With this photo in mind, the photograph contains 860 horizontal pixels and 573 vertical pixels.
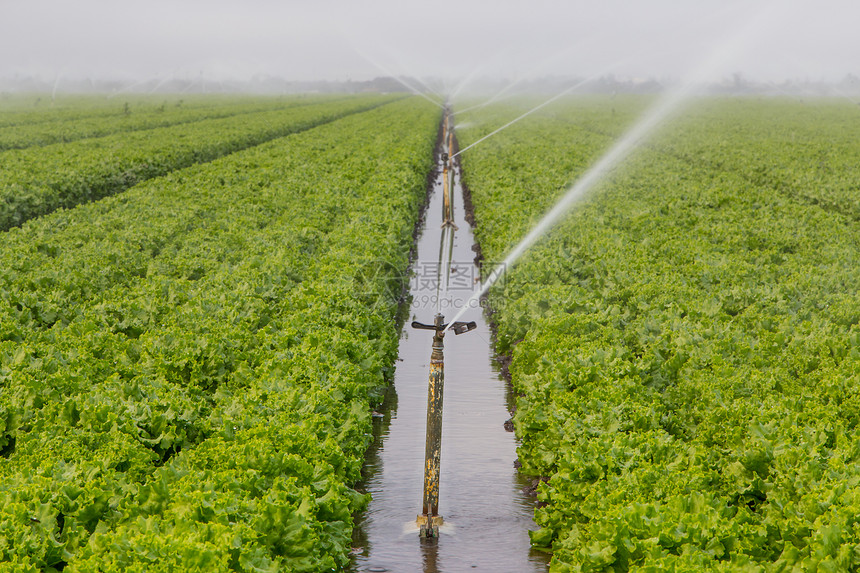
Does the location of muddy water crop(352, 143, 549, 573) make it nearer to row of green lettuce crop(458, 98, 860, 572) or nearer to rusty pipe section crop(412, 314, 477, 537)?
row of green lettuce crop(458, 98, 860, 572)

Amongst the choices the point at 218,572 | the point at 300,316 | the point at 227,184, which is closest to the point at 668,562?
the point at 218,572

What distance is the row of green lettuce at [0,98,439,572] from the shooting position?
22.3 ft

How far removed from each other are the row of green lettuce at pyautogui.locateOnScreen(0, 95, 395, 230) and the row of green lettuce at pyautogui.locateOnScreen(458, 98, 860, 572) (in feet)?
52.1

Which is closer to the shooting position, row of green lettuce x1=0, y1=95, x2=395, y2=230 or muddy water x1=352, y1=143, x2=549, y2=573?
muddy water x1=352, y1=143, x2=549, y2=573

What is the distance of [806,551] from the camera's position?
6809 mm

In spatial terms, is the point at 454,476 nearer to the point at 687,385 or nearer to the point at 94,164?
the point at 687,385

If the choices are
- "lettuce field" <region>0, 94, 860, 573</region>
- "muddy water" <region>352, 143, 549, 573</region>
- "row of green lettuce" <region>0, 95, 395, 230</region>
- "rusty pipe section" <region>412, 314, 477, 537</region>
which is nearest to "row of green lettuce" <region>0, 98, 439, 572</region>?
"lettuce field" <region>0, 94, 860, 573</region>

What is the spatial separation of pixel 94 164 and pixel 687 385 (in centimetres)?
2896

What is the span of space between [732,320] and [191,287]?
31.9ft

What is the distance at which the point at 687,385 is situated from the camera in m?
10.6

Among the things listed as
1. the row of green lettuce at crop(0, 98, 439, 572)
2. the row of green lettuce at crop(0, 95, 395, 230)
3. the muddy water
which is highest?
the row of green lettuce at crop(0, 95, 395, 230)

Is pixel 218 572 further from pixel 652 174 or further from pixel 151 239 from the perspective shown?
pixel 652 174

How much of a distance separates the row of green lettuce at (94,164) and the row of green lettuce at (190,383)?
5.68 meters

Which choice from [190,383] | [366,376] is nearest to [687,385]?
[366,376]
